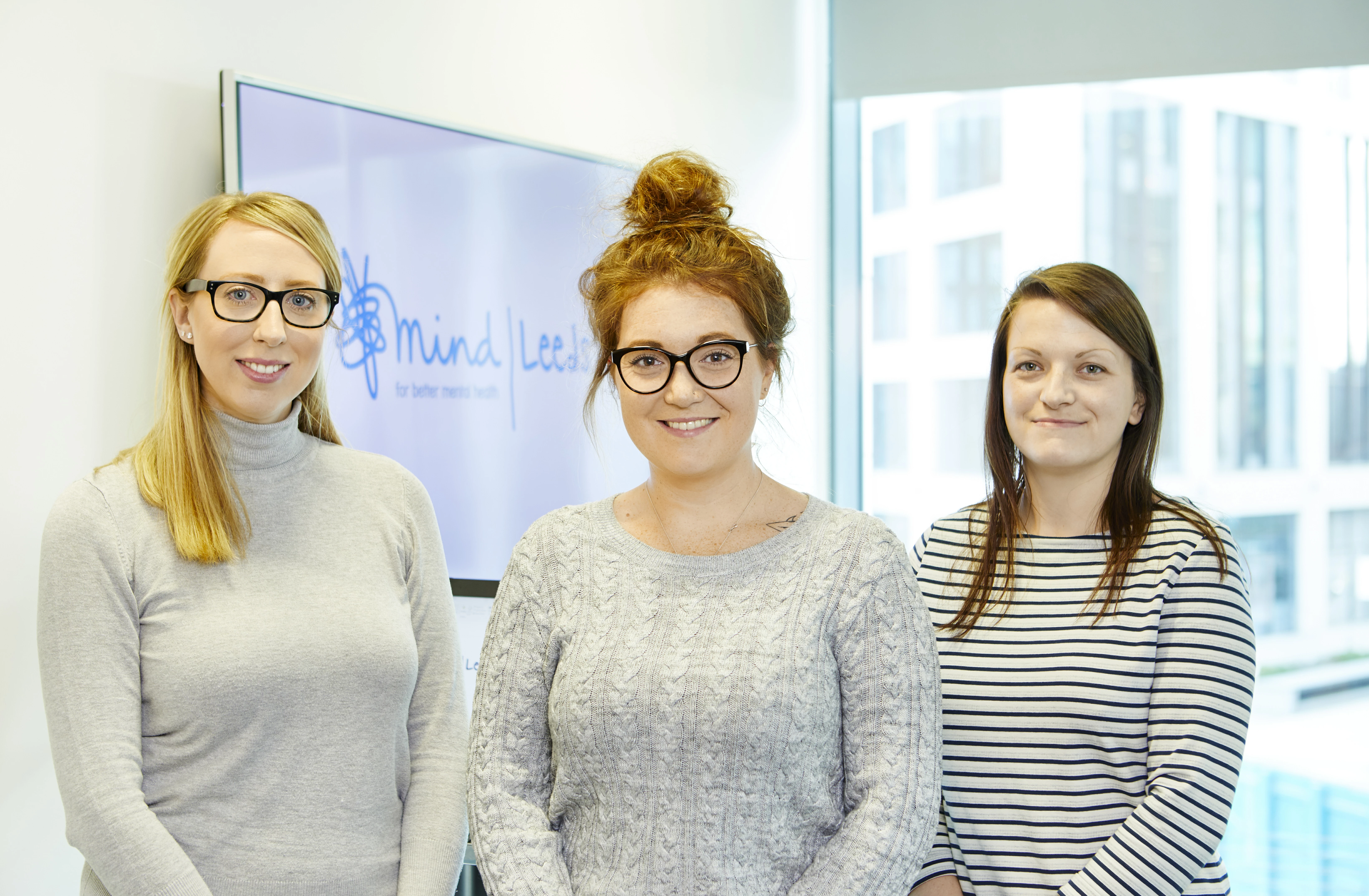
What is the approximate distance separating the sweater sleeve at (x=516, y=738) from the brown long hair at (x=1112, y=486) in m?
0.61

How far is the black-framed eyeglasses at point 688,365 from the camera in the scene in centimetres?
129

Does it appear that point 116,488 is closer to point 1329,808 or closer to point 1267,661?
point 1267,661

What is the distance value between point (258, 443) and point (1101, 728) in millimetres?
1248

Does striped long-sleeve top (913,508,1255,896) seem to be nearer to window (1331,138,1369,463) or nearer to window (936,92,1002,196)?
window (1331,138,1369,463)

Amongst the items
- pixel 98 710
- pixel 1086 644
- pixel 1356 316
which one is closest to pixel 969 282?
pixel 1356 316

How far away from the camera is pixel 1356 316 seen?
366 cm

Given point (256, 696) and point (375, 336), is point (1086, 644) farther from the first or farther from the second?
point (375, 336)

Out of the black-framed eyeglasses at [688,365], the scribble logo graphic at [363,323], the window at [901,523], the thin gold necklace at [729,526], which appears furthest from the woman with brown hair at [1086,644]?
the window at [901,523]

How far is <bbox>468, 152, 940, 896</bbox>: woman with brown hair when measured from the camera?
1.20 m

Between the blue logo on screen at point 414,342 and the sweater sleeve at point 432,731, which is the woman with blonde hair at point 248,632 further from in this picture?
the blue logo on screen at point 414,342

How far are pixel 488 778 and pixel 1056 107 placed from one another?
136 inches

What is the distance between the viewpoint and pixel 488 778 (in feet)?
4.20

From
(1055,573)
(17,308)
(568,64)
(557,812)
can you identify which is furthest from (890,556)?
(568,64)

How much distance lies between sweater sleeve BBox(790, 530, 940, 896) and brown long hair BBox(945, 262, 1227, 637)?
31 centimetres
